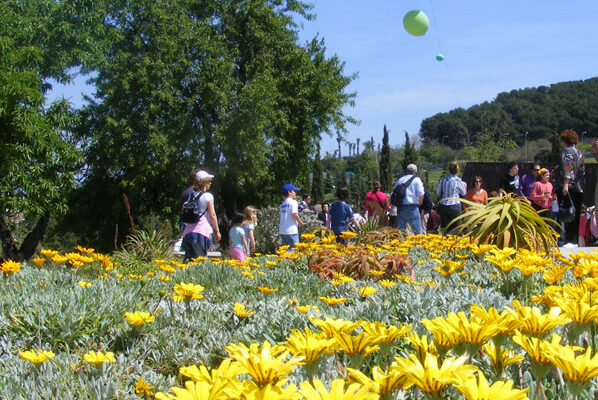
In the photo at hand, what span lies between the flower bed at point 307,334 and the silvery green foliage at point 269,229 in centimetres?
878

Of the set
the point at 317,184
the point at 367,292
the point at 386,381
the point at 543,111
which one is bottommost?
the point at 367,292

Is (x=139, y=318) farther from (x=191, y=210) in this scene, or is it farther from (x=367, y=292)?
(x=191, y=210)

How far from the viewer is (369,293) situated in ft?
9.41

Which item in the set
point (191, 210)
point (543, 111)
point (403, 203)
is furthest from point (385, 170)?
point (543, 111)

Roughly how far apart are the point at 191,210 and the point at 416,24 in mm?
5568

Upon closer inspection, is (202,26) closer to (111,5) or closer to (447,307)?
(111,5)

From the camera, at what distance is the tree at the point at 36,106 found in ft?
40.9

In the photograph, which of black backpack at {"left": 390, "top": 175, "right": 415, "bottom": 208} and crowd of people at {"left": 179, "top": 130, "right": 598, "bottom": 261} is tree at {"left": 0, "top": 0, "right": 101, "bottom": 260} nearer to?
crowd of people at {"left": 179, "top": 130, "right": 598, "bottom": 261}

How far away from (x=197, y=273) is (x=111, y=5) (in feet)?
49.4

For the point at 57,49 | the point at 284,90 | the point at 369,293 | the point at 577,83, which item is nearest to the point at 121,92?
the point at 57,49

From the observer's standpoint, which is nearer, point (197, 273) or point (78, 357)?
point (78, 357)

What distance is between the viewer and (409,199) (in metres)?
8.39

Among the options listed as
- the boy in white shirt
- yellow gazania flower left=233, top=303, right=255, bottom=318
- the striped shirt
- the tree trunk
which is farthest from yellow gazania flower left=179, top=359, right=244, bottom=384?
the tree trunk

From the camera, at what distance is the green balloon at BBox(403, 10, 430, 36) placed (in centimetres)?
973
